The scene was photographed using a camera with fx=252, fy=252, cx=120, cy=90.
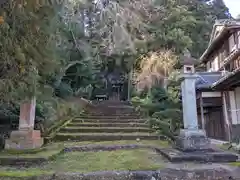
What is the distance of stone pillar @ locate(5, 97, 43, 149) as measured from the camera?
6.30 metres

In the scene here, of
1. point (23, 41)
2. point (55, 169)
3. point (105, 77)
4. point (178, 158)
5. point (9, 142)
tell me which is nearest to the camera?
point (23, 41)

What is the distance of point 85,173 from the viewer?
444 cm

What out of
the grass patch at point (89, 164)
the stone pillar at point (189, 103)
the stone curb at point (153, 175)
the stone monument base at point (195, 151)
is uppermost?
the stone pillar at point (189, 103)

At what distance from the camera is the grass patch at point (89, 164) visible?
461 cm

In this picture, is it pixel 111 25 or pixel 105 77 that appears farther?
pixel 105 77

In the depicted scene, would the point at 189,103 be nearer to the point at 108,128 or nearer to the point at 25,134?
the point at 25,134

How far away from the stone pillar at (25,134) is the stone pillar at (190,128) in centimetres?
373

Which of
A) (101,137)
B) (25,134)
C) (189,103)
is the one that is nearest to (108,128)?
(101,137)

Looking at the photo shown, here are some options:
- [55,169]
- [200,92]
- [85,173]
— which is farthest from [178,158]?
[200,92]

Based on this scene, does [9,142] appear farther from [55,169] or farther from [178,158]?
[178,158]

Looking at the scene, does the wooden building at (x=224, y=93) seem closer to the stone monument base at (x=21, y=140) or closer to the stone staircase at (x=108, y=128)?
the stone staircase at (x=108, y=128)

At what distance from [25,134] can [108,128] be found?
438 cm

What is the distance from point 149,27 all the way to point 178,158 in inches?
585

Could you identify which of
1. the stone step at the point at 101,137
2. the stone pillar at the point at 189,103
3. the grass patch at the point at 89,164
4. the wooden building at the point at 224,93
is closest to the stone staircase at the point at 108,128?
the stone step at the point at 101,137
